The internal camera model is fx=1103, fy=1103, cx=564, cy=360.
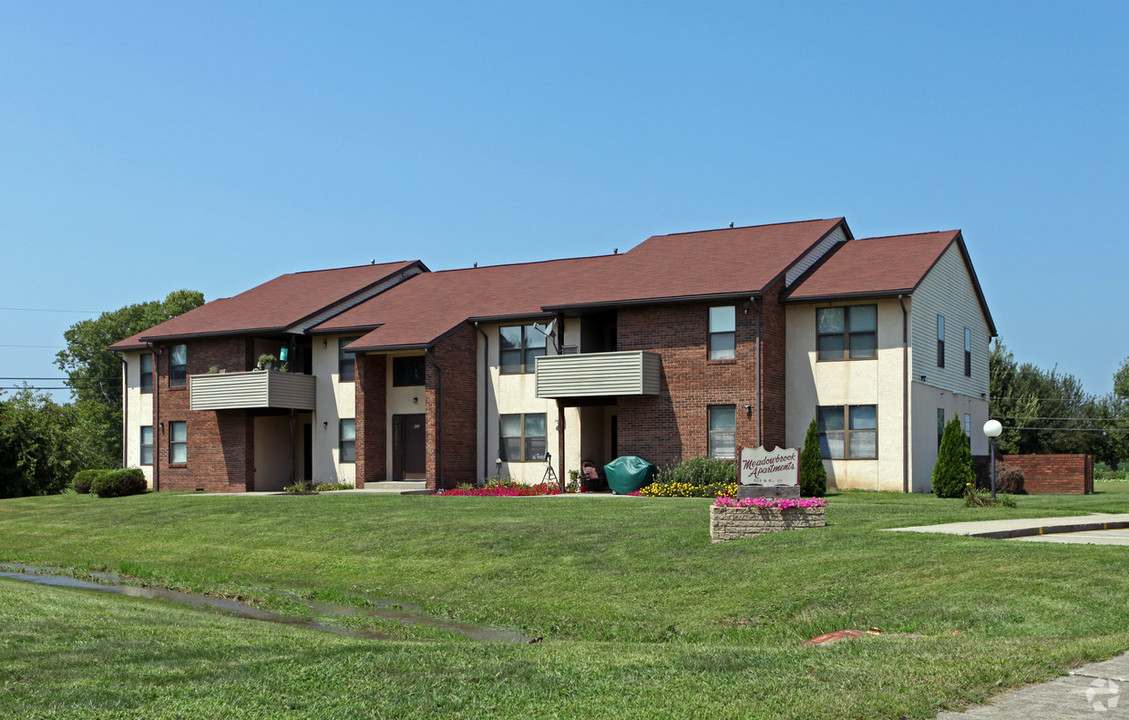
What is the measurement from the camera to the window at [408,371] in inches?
1494

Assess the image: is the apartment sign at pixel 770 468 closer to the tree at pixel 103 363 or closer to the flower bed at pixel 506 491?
the flower bed at pixel 506 491

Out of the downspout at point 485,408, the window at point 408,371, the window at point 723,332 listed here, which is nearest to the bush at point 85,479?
the window at point 408,371

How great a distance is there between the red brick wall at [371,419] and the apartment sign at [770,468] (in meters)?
19.9

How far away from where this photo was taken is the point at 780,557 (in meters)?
16.9

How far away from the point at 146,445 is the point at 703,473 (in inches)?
955

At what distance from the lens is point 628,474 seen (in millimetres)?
31953

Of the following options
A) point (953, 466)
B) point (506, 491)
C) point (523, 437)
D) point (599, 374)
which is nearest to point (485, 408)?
point (523, 437)

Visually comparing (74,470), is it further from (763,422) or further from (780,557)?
(780,557)

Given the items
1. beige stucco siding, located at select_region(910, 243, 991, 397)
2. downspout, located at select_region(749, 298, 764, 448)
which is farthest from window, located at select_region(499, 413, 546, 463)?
beige stucco siding, located at select_region(910, 243, 991, 397)

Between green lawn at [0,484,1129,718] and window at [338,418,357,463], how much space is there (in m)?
10.3

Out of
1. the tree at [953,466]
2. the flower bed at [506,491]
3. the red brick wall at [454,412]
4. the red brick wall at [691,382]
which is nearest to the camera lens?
the tree at [953,466]

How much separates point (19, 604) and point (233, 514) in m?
14.6

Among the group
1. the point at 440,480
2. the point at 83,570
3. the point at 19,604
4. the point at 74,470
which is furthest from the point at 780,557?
the point at 74,470

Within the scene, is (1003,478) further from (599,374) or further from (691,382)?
(599,374)
